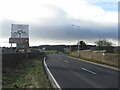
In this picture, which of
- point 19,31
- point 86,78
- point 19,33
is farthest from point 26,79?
point 19,31

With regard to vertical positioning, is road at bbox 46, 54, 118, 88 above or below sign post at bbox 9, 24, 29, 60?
below

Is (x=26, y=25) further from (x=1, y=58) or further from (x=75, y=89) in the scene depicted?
(x=75, y=89)

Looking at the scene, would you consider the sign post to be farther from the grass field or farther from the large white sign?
the grass field

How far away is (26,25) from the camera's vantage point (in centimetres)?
7169

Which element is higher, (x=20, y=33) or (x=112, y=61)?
(x=20, y=33)

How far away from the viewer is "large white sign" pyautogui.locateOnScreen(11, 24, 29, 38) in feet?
232

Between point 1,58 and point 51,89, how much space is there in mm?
21677

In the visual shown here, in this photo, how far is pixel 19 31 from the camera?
70875 mm

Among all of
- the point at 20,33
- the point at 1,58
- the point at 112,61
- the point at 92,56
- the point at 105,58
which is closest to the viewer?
the point at 1,58

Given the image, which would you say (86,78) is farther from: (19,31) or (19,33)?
(19,31)

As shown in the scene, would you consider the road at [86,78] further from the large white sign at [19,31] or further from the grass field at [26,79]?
the large white sign at [19,31]

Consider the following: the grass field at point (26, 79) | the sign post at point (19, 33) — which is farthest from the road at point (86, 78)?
the sign post at point (19, 33)

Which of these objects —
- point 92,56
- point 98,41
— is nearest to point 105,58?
point 92,56

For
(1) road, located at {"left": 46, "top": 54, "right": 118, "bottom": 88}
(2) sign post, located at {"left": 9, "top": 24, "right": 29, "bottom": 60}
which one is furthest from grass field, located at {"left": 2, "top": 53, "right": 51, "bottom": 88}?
(2) sign post, located at {"left": 9, "top": 24, "right": 29, "bottom": 60}
